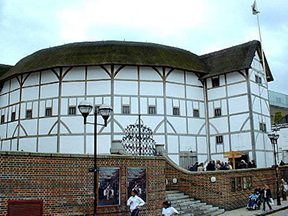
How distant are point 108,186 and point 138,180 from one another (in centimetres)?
172

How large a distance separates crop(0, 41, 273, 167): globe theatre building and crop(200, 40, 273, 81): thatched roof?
100 millimetres

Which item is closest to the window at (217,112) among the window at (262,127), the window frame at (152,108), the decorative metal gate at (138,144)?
the window at (262,127)

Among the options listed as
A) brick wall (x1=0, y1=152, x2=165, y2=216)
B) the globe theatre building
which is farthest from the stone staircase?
the globe theatre building

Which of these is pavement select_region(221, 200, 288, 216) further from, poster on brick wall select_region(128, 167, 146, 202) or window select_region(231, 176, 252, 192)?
poster on brick wall select_region(128, 167, 146, 202)

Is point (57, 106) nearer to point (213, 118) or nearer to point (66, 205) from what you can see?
point (213, 118)

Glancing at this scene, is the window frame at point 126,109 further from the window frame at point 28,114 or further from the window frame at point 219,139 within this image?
the window frame at point 219,139

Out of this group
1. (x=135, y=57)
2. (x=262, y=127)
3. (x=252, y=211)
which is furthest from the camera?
(x=262, y=127)

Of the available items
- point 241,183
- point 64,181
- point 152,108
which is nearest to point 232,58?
point 152,108

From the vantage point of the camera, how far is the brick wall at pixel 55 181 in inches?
406

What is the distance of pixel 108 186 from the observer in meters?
12.6

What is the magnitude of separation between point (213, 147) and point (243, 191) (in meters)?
9.24

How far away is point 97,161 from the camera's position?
12.6m

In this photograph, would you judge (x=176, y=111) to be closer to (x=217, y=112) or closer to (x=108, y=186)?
(x=217, y=112)

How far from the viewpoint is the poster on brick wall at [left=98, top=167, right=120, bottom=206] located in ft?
40.7
